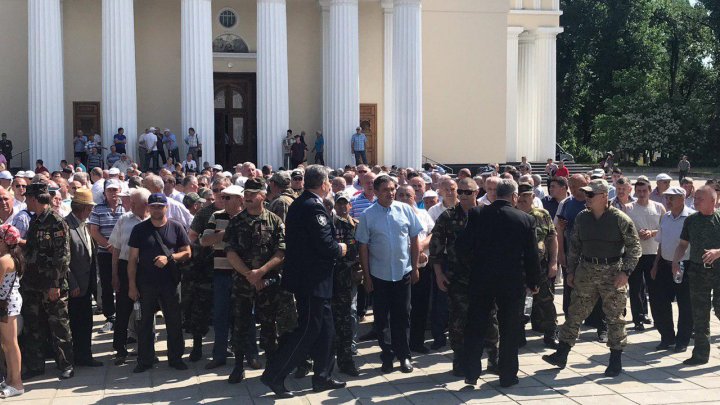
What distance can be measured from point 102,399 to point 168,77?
21266 mm

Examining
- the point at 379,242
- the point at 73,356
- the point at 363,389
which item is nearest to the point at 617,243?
the point at 379,242

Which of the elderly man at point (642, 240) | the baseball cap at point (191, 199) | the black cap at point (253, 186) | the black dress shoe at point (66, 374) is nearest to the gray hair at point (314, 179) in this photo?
the black cap at point (253, 186)

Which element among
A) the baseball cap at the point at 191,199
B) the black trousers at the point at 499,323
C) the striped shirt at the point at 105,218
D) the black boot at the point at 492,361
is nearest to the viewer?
the black trousers at the point at 499,323

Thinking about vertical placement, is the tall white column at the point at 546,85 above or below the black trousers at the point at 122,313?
above

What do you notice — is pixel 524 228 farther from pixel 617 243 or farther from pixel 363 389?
pixel 363 389

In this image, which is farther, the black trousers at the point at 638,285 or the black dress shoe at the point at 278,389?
the black trousers at the point at 638,285

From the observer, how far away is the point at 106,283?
1024cm

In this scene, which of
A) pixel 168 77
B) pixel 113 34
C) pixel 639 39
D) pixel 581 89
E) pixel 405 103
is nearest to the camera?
pixel 113 34

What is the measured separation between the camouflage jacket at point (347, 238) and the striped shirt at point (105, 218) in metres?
2.92

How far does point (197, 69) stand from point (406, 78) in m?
6.17

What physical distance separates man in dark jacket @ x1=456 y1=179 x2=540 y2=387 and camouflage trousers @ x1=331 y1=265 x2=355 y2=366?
1.18 m

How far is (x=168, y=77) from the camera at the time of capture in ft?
90.5

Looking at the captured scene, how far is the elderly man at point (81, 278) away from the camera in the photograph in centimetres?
841

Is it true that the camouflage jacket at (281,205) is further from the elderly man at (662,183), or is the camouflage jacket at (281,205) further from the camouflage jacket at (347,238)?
the elderly man at (662,183)
